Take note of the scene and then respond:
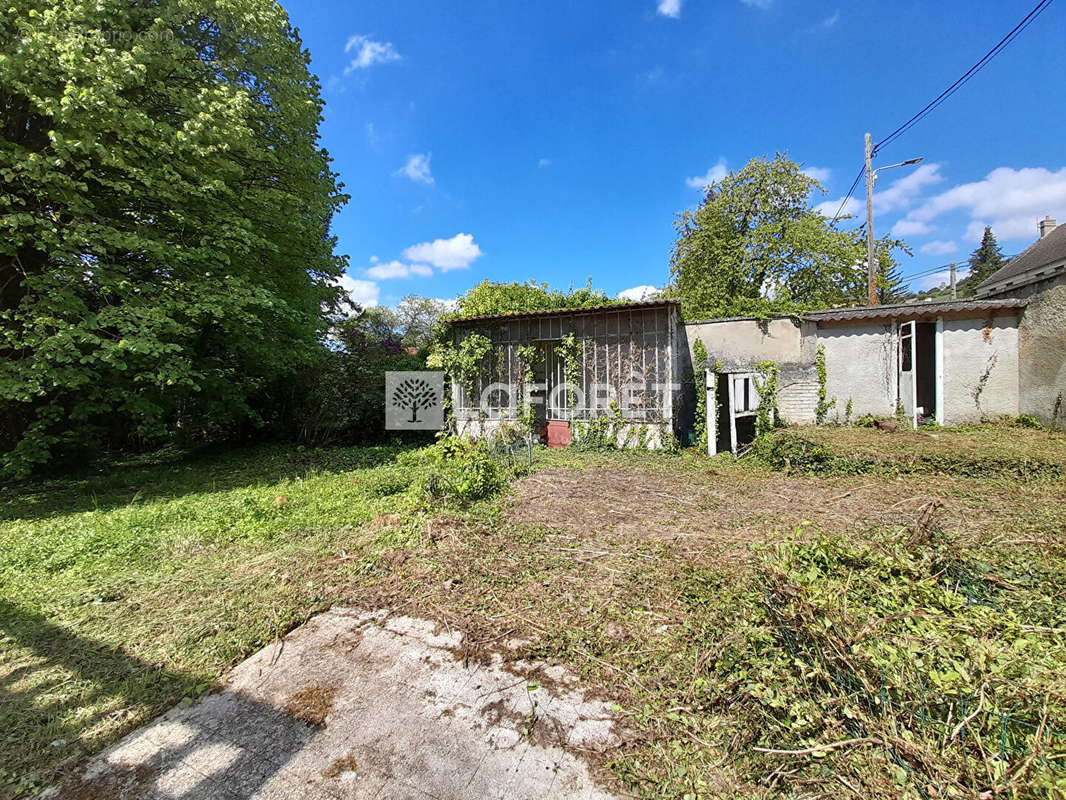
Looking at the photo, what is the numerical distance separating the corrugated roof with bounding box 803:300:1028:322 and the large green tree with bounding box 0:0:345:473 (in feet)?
34.0

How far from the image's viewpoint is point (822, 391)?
783cm

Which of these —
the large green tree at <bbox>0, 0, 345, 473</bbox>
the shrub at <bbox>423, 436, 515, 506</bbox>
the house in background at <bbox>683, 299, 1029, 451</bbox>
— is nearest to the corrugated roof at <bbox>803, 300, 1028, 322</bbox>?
the house in background at <bbox>683, 299, 1029, 451</bbox>

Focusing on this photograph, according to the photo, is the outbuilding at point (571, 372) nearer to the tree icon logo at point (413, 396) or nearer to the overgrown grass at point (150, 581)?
the tree icon logo at point (413, 396)

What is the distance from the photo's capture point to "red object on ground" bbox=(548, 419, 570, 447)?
28.8 ft

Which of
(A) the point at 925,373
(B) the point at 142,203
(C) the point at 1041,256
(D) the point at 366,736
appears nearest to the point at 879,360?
(A) the point at 925,373

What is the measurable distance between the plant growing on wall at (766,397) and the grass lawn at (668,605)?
201 cm

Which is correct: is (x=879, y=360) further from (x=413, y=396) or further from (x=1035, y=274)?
(x=413, y=396)

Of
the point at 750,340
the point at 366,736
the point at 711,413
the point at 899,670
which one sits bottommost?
the point at 366,736

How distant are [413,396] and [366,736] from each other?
8.97 m

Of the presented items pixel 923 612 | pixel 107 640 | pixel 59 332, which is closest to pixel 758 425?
pixel 923 612

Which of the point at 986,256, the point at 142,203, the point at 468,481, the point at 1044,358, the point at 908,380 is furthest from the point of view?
the point at 986,256

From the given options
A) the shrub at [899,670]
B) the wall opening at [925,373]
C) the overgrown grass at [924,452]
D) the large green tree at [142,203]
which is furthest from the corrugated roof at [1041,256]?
the large green tree at [142,203]

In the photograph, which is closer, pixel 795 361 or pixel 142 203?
pixel 142 203

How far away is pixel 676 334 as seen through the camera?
26.6 ft
